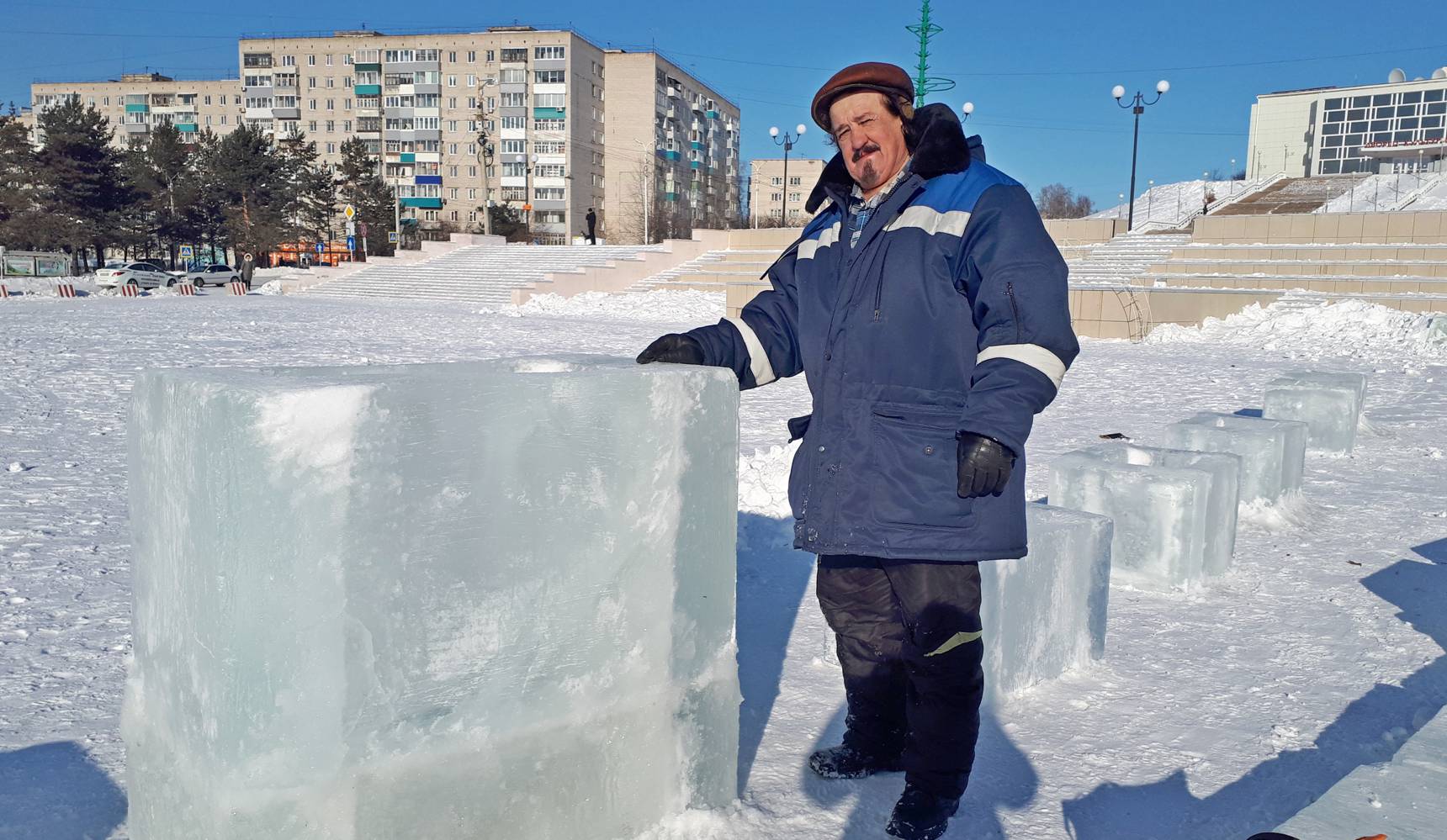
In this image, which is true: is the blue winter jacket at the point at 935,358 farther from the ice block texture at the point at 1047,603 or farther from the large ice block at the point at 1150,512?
the large ice block at the point at 1150,512

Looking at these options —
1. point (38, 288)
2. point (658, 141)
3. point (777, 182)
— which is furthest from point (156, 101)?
point (38, 288)

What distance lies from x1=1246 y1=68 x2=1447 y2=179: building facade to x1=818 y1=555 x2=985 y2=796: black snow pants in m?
59.4

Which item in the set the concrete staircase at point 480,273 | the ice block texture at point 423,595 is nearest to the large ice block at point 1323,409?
the ice block texture at point 423,595

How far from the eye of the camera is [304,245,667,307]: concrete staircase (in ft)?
91.5

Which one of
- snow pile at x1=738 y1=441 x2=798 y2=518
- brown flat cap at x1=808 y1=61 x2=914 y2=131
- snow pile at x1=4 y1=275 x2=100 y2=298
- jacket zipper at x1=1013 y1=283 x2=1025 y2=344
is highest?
brown flat cap at x1=808 y1=61 x2=914 y2=131


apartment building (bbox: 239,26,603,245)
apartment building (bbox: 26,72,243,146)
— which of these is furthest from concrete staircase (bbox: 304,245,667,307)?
apartment building (bbox: 26,72,243,146)

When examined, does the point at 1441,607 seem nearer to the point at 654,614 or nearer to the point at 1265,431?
the point at 1265,431

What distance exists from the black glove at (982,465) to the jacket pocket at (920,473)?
0.20 ft

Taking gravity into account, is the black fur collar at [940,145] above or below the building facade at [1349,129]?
below

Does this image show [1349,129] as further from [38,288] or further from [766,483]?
[766,483]

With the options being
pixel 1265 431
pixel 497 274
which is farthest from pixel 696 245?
pixel 1265 431

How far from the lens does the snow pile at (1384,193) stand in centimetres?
3328

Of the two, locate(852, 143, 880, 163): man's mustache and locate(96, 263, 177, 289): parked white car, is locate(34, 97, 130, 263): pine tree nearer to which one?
locate(96, 263, 177, 289): parked white car

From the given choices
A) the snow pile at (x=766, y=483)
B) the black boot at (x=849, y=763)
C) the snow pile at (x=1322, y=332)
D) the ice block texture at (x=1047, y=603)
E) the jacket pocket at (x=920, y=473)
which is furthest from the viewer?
the snow pile at (x=1322, y=332)
